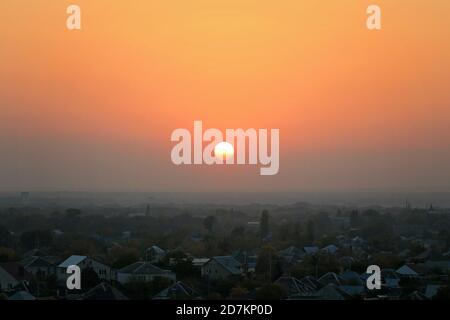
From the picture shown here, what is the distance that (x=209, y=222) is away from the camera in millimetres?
18188

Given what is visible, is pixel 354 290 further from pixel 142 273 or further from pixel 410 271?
pixel 142 273

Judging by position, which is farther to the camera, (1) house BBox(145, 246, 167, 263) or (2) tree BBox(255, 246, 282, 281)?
(1) house BBox(145, 246, 167, 263)

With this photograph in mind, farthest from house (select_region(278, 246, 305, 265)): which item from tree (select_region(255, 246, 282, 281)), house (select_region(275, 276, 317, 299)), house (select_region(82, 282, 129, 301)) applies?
house (select_region(82, 282, 129, 301))

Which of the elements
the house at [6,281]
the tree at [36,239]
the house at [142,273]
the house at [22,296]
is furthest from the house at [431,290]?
the tree at [36,239]

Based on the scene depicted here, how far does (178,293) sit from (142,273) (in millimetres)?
1405

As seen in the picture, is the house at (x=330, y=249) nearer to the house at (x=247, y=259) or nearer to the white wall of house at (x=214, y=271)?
the house at (x=247, y=259)

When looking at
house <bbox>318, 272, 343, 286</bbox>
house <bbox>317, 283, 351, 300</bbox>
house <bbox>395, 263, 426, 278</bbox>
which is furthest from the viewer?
house <bbox>395, 263, 426, 278</bbox>

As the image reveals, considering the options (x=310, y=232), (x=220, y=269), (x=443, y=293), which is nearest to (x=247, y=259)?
(x=220, y=269)

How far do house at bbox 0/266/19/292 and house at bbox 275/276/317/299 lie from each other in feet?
10.4

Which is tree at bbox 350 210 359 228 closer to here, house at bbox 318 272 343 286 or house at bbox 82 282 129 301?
house at bbox 318 272 343 286

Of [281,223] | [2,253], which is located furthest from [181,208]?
[2,253]

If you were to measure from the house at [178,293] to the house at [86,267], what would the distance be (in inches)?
54.9

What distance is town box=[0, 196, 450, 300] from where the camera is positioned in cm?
835
